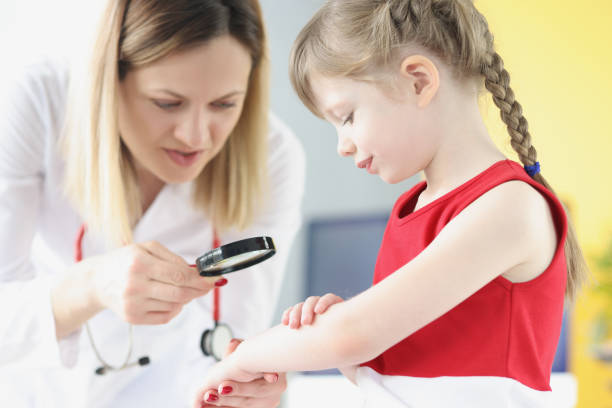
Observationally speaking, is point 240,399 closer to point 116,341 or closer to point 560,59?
point 116,341

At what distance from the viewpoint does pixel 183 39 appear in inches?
43.9

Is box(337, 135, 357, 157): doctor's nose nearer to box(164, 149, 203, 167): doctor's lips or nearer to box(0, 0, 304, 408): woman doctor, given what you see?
box(0, 0, 304, 408): woman doctor

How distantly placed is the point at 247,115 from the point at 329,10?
590 millimetres

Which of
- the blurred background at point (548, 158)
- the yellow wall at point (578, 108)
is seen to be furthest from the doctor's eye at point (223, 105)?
the yellow wall at point (578, 108)

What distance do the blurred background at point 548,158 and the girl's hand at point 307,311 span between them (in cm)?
179

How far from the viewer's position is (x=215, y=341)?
4.31ft

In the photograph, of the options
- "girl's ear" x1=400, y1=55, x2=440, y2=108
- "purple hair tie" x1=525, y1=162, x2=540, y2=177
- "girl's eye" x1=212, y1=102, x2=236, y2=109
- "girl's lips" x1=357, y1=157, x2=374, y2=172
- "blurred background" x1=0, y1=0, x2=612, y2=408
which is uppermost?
"girl's ear" x1=400, y1=55, x2=440, y2=108

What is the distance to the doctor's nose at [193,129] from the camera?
3.80 ft

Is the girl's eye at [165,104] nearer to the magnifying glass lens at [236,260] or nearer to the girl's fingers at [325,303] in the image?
the magnifying glass lens at [236,260]

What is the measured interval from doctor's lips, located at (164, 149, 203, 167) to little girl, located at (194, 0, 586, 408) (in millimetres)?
428

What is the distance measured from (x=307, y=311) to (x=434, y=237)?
178 millimetres

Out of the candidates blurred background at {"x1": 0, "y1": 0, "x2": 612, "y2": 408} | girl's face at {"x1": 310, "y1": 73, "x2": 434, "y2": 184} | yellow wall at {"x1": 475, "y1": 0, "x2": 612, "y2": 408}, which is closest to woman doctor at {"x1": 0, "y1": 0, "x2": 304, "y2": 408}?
girl's face at {"x1": 310, "y1": 73, "x2": 434, "y2": 184}

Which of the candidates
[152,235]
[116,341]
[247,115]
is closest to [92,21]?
[247,115]

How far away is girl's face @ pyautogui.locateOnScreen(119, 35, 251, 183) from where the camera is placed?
1.12 m
